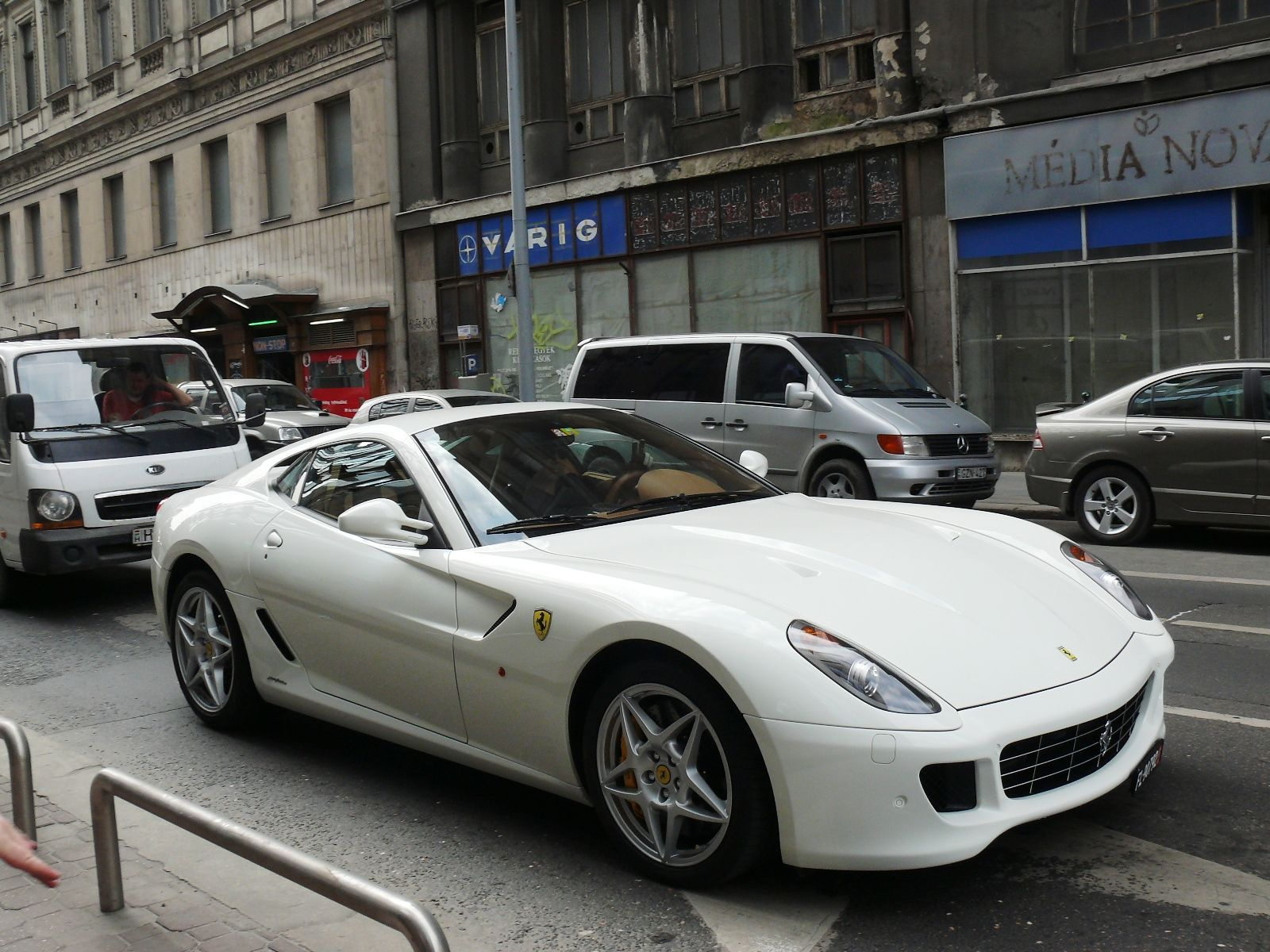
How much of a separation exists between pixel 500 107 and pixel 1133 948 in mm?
25099

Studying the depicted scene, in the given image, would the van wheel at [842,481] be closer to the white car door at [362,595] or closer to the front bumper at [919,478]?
the front bumper at [919,478]

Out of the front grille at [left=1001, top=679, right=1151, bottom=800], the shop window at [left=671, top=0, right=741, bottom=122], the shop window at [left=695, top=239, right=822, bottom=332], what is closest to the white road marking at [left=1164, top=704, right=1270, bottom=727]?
the front grille at [left=1001, top=679, right=1151, bottom=800]

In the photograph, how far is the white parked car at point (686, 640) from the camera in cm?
351

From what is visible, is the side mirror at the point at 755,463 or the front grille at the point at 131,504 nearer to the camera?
the side mirror at the point at 755,463

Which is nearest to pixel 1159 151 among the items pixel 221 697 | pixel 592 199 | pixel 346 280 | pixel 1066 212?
pixel 1066 212

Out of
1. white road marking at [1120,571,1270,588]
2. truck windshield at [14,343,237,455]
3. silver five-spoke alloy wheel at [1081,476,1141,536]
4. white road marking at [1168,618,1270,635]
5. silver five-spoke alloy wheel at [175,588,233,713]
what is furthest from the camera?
silver five-spoke alloy wheel at [1081,476,1141,536]

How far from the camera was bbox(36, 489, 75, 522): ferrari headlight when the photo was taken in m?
9.04

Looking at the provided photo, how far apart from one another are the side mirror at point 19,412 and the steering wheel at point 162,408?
2.52 ft

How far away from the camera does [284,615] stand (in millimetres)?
5297

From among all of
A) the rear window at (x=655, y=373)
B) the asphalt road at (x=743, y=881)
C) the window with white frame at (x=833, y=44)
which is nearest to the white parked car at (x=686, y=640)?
the asphalt road at (x=743, y=881)

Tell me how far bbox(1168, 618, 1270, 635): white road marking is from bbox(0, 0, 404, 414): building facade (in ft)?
73.7

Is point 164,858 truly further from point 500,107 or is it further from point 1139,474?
point 500,107

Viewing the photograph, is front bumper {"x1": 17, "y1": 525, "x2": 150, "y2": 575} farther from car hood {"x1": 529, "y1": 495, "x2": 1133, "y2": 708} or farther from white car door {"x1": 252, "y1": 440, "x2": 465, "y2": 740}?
car hood {"x1": 529, "y1": 495, "x2": 1133, "y2": 708}

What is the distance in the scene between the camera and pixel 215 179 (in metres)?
34.1
